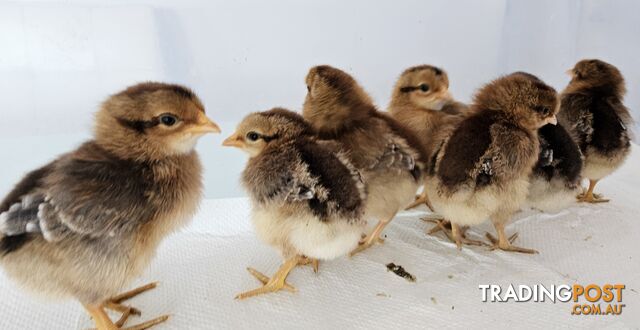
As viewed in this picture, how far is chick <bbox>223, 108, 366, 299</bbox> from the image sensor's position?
1176 millimetres

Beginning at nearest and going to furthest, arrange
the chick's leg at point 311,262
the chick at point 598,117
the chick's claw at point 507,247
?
the chick's leg at point 311,262 < the chick's claw at point 507,247 < the chick at point 598,117

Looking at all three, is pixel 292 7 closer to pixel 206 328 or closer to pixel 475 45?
pixel 475 45

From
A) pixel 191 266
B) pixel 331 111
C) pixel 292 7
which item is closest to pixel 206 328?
pixel 191 266

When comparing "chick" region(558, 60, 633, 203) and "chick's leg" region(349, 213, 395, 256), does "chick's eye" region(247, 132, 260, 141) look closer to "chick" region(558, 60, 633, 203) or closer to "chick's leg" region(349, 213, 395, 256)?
"chick's leg" region(349, 213, 395, 256)

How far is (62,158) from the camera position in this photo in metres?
1.09

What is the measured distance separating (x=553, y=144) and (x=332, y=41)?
1095 mm

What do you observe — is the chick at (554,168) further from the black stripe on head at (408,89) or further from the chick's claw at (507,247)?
the black stripe on head at (408,89)

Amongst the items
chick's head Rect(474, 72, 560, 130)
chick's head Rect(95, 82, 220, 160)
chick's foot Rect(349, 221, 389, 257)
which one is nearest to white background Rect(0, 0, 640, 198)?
chick's foot Rect(349, 221, 389, 257)

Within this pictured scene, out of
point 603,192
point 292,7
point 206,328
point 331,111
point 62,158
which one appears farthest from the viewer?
point 292,7

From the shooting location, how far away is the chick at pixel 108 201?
3.28ft

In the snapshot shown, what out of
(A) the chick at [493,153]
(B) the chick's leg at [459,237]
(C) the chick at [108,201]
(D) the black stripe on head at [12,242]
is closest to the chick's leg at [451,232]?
(B) the chick's leg at [459,237]

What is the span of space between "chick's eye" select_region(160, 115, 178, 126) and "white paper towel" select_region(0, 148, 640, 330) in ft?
1.66

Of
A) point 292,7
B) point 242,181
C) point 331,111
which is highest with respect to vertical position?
point 292,7

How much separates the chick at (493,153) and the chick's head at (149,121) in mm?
637
